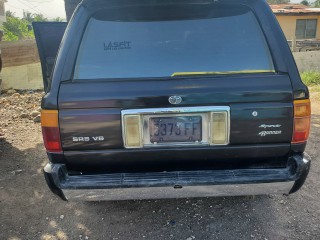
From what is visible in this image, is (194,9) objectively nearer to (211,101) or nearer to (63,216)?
(211,101)

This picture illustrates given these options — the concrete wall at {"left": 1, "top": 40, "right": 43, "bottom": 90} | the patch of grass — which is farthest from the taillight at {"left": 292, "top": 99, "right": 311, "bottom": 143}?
the concrete wall at {"left": 1, "top": 40, "right": 43, "bottom": 90}

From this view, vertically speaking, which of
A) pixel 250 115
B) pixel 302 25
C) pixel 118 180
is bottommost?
pixel 302 25

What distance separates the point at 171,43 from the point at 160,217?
1581 mm

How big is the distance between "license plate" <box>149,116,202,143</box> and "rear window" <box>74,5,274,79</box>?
0.33 m

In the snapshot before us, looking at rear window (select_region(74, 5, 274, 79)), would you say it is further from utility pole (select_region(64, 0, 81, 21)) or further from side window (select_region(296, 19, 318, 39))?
side window (select_region(296, 19, 318, 39))

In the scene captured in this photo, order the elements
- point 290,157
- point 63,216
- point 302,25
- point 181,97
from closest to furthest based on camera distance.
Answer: point 181,97
point 290,157
point 63,216
point 302,25

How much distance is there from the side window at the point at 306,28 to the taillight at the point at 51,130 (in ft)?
73.8

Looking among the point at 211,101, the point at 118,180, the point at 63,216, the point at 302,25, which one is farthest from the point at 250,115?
the point at 302,25

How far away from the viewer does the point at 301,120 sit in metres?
2.17

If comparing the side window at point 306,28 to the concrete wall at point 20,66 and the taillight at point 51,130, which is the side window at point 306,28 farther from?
the taillight at point 51,130

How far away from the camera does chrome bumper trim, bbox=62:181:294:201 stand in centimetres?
218

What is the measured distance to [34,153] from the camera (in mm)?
4609

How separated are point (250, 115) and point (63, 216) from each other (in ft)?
6.55

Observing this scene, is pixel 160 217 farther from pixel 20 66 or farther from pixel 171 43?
pixel 20 66
